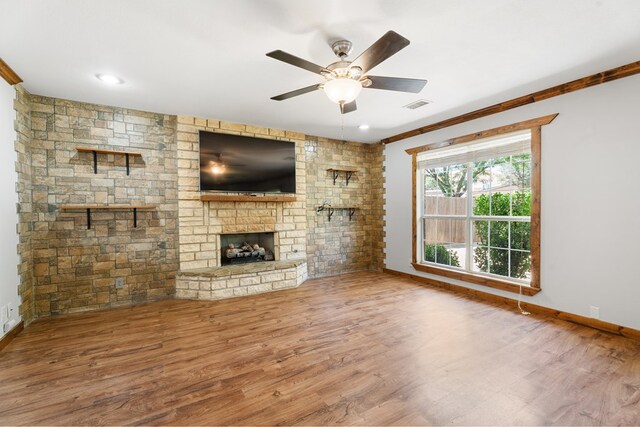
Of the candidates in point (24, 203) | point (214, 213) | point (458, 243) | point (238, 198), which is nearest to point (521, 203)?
point (458, 243)

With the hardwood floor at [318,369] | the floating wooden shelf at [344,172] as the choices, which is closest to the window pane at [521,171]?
the hardwood floor at [318,369]

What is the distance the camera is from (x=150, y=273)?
12.8ft

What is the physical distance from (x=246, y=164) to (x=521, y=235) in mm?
4059

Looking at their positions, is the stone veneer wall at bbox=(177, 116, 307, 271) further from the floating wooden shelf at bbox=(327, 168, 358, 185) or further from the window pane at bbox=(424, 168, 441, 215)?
the window pane at bbox=(424, 168, 441, 215)

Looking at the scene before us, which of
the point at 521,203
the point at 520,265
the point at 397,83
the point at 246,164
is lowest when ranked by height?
the point at 520,265

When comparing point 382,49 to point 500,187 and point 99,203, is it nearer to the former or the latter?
point 500,187

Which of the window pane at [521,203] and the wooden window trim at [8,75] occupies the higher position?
the wooden window trim at [8,75]

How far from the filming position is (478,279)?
4.00 metres

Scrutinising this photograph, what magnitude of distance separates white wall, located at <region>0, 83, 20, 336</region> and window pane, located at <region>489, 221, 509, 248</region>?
5.61 m

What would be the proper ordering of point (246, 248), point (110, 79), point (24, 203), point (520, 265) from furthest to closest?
point (246, 248), point (520, 265), point (24, 203), point (110, 79)

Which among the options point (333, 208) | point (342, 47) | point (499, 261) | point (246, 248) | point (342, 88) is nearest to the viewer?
point (342, 88)

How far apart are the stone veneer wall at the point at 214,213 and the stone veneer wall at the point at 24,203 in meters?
1.56

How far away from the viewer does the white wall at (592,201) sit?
107 inches

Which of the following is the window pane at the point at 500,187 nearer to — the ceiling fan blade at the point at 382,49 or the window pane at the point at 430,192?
the window pane at the point at 430,192
